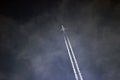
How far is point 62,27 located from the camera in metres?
46.6

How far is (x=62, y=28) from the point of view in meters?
46.4

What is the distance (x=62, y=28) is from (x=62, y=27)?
0.28 m
